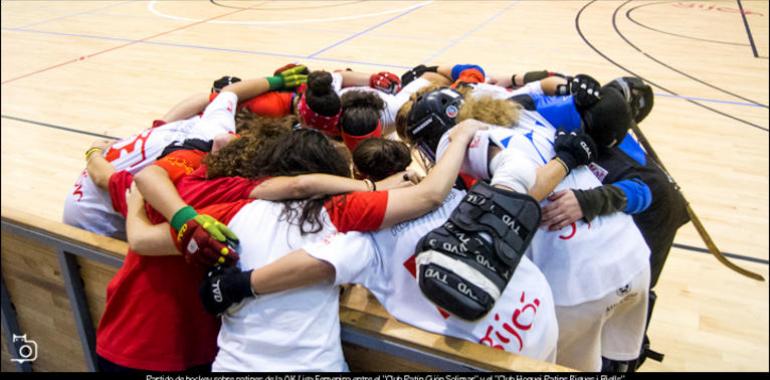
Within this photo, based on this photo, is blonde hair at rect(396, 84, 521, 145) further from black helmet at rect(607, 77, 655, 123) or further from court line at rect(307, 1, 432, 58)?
court line at rect(307, 1, 432, 58)

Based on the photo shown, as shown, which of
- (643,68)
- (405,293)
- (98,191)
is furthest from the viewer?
(643,68)

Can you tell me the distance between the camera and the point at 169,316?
1.63 meters

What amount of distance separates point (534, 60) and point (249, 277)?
240 inches

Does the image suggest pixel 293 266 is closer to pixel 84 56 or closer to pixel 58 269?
pixel 58 269

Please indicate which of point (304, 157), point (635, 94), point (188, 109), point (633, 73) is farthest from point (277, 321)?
point (633, 73)

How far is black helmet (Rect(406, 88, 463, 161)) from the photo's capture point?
1.77m

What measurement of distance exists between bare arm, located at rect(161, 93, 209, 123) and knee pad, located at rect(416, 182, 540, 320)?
1.78m

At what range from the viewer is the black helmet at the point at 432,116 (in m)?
1.77

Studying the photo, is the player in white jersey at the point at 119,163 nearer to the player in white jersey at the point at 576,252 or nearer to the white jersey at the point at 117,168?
the white jersey at the point at 117,168

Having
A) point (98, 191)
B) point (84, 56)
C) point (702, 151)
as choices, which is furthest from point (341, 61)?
point (98, 191)

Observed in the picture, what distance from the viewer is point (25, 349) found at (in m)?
2.24

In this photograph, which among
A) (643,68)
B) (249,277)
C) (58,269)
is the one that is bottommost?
(643,68)

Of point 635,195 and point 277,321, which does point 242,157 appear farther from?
point 635,195

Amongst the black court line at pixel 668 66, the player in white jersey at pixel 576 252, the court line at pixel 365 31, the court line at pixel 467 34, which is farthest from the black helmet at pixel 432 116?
the court line at pixel 365 31
